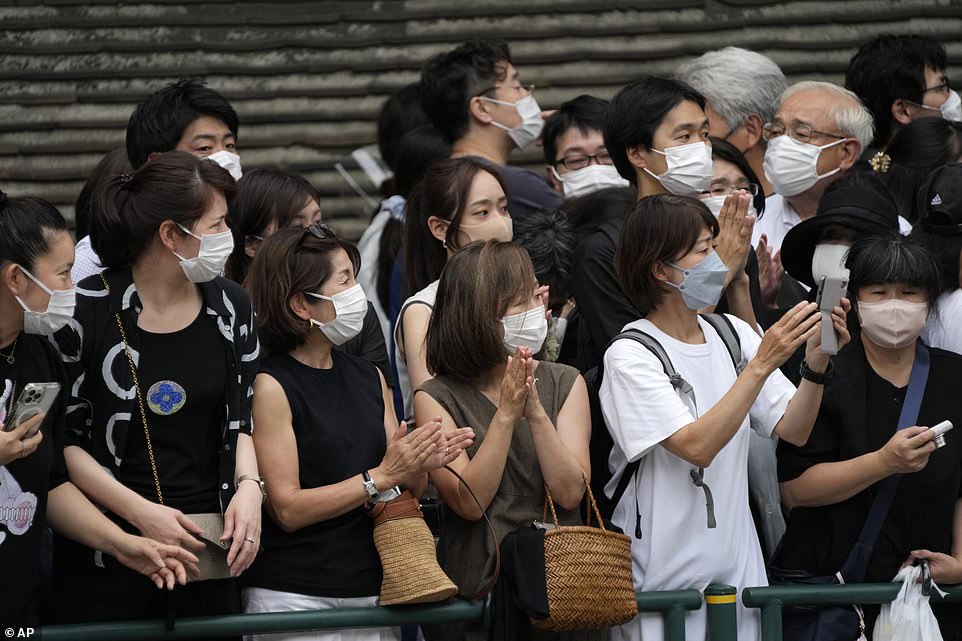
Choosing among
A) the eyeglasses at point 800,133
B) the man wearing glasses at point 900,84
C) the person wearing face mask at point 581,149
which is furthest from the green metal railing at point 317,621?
the man wearing glasses at point 900,84

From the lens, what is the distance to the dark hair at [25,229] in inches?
159

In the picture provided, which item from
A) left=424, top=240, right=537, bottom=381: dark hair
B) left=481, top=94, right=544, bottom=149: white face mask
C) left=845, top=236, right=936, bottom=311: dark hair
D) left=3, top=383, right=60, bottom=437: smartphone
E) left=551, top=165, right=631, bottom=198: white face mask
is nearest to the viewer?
left=3, top=383, right=60, bottom=437: smartphone

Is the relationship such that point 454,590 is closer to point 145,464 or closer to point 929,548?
point 145,464

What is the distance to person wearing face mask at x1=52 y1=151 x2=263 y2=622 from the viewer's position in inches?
165

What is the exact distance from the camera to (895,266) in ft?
15.5

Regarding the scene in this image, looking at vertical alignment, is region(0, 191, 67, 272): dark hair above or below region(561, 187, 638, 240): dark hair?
above

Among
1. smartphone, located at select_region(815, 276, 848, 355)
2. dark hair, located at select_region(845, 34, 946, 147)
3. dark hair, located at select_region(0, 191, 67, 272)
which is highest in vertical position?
dark hair, located at select_region(0, 191, 67, 272)

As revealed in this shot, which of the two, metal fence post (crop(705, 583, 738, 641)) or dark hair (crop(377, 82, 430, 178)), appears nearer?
metal fence post (crop(705, 583, 738, 641))

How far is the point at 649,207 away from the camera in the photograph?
4844 millimetres

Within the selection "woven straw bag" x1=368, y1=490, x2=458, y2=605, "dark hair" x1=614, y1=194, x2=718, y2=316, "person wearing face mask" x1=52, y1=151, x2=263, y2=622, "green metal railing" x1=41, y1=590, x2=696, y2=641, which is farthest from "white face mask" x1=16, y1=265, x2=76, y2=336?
"dark hair" x1=614, y1=194, x2=718, y2=316

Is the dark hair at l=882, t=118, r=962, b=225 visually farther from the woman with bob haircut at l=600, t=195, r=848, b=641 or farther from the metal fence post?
the metal fence post

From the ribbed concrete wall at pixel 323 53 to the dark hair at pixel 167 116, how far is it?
106 inches

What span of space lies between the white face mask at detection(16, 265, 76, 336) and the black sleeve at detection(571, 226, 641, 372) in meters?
1.90

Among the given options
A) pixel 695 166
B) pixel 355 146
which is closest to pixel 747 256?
pixel 695 166
